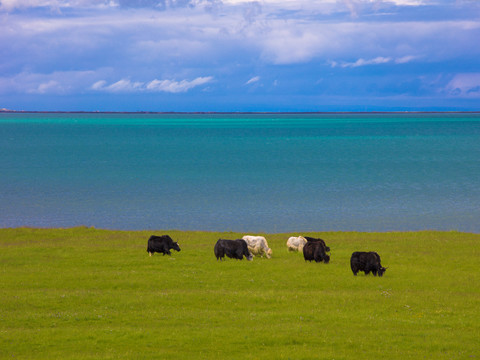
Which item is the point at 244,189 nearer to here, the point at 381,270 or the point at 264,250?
the point at 264,250

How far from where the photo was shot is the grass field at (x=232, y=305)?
17.3m

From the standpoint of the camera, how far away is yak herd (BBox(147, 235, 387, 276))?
27.9m

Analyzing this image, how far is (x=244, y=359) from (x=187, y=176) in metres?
95.0

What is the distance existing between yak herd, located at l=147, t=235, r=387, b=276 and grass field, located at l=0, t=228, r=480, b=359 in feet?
2.01

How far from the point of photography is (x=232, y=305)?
22266 millimetres

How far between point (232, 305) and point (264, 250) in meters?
10.5

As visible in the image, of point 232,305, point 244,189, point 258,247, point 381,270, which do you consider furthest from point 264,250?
point 244,189

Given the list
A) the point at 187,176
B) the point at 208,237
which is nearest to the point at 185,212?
the point at 208,237

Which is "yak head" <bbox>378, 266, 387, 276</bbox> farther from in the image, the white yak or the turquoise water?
the turquoise water

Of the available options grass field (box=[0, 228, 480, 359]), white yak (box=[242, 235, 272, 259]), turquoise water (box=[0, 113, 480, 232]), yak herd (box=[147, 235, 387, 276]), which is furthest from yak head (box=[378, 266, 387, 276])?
turquoise water (box=[0, 113, 480, 232])

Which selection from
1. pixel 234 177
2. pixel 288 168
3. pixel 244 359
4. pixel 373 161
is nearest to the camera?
pixel 244 359

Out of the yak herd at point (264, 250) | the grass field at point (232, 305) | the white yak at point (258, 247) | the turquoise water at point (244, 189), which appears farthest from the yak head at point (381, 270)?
the turquoise water at point (244, 189)

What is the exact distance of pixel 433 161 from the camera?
140750mm

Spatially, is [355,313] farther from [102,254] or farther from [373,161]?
[373,161]
